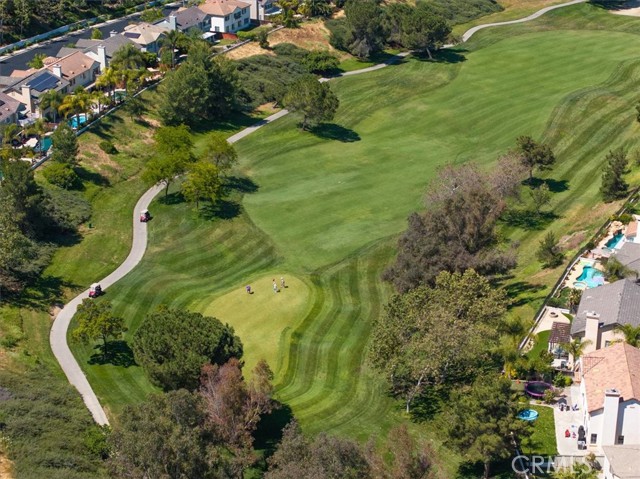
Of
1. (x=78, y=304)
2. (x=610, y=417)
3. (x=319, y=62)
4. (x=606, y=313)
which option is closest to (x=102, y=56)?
(x=319, y=62)

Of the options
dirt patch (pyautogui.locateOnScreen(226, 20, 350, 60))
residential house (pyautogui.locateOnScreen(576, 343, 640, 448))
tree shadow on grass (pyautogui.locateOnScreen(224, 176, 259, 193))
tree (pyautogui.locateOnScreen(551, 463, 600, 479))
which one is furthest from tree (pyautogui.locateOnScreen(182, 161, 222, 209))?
tree (pyautogui.locateOnScreen(551, 463, 600, 479))

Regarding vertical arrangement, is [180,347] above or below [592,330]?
below

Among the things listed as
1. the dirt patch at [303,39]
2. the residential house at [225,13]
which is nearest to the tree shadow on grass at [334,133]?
the dirt patch at [303,39]

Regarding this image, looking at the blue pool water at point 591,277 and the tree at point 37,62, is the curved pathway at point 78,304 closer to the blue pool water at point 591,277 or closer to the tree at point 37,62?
the tree at point 37,62

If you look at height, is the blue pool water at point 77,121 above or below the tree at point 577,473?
below

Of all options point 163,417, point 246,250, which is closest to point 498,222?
point 246,250

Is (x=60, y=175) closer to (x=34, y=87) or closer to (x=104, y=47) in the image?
(x=34, y=87)
